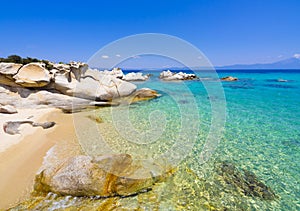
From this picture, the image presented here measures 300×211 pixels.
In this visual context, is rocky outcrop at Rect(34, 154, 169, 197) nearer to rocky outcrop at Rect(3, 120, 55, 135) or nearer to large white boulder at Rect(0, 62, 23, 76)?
rocky outcrop at Rect(3, 120, 55, 135)

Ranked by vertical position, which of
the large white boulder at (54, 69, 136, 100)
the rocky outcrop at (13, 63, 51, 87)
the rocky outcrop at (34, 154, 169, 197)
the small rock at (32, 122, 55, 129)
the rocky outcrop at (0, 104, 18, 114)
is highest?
the rocky outcrop at (13, 63, 51, 87)

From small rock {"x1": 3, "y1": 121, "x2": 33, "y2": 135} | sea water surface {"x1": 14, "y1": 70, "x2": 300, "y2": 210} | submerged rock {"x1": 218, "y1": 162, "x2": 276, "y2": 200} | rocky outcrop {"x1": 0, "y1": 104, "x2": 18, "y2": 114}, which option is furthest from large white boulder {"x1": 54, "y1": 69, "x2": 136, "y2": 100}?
submerged rock {"x1": 218, "y1": 162, "x2": 276, "y2": 200}

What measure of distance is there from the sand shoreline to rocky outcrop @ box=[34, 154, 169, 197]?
419 mm

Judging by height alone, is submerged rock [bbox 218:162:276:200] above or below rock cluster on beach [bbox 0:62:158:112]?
below

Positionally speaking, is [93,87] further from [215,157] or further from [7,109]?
[215,157]

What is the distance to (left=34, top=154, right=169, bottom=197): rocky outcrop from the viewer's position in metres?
3.98

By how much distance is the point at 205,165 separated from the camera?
543 cm

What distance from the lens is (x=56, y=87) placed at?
11.6 m

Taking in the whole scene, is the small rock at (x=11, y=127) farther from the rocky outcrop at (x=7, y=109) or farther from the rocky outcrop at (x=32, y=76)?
the rocky outcrop at (x=32, y=76)

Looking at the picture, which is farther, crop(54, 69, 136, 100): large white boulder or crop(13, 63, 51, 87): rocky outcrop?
crop(54, 69, 136, 100): large white boulder

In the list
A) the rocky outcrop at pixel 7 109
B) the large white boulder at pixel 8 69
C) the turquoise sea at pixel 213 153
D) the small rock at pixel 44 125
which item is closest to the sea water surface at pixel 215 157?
the turquoise sea at pixel 213 153

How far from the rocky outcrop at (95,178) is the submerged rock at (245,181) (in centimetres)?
194

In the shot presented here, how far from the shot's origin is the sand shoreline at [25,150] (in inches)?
162

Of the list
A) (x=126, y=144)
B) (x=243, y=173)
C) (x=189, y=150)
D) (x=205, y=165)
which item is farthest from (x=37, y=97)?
(x=243, y=173)
